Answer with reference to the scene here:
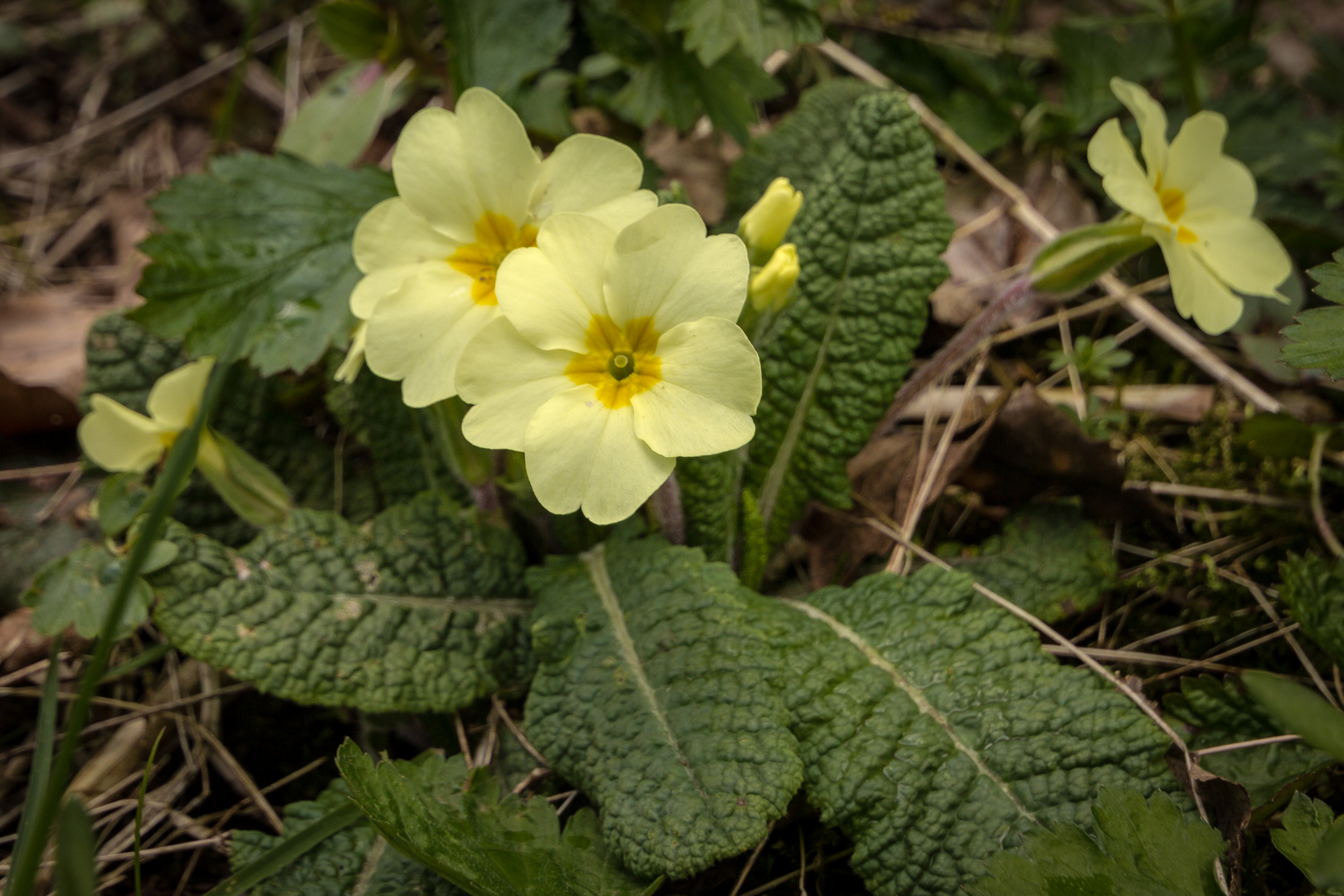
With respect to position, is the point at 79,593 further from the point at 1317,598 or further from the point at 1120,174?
the point at 1317,598

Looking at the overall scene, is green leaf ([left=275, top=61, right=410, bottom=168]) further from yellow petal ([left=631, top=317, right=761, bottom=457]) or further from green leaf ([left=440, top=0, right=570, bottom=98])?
yellow petal ([left=631, top=317, right=761, bottom=457])

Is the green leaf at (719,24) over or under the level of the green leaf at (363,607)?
over

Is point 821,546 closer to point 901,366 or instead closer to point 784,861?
point 901,366

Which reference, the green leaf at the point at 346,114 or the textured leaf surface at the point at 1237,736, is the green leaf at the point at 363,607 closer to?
the green leaf at the point at 346,114

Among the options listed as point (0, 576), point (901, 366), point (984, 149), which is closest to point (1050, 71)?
point (984, 149)

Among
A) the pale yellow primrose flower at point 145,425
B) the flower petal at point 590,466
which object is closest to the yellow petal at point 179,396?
the pale yellow primrose flower at point 145,425

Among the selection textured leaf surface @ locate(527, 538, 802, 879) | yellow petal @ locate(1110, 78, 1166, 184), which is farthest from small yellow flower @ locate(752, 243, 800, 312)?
yellow petal @ locate(1110, 78, 1166, 184)

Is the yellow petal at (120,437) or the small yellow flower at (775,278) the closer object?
the small yellow flower at (775,278)
